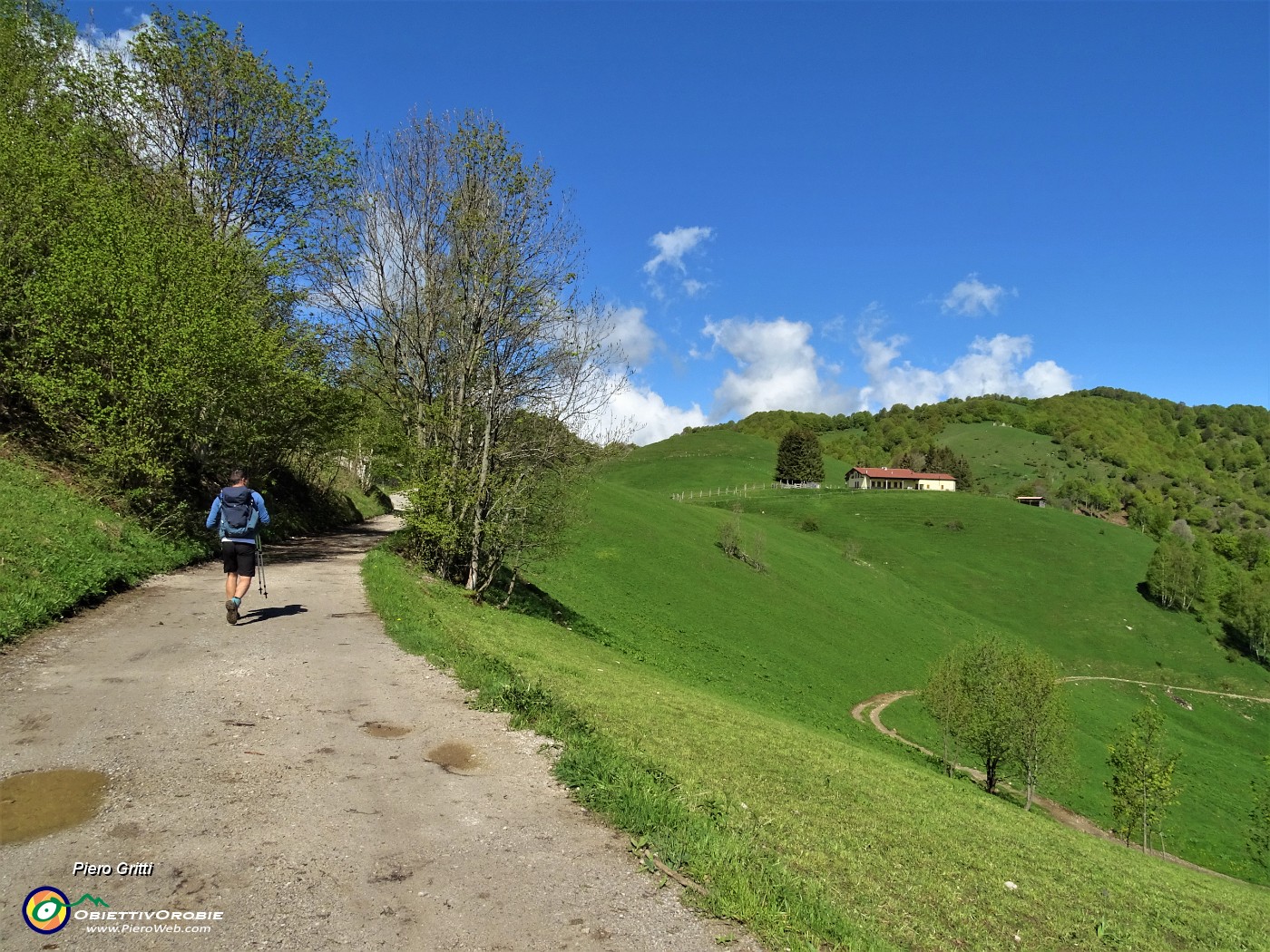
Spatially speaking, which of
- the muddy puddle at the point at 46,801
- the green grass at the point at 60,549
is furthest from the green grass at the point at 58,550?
the muddy puddle at the point at 46,801

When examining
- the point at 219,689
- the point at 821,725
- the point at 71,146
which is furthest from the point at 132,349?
the point at 821,725

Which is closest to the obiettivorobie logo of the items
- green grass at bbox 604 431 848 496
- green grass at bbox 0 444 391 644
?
green grass at bbox 0 444 391 644

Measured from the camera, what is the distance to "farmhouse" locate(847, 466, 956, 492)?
175625 mm

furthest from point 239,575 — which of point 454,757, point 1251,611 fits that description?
point 1251,611

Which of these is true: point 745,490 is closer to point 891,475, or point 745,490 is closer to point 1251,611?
point 891,475

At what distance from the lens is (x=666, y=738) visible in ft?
39.3

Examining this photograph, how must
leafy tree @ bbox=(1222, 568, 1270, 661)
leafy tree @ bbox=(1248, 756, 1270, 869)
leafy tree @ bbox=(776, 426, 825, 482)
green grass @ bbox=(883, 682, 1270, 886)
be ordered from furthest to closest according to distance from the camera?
leafy tree @ bbox=(776, 426, 825, 482) < leafy tree @ bbox=(1222, 568, 1270, 661) < green grass @ bbox=(883, 682, 1270, 886) < leafy tree @ bbox=(1248, 756, 1270, 869)

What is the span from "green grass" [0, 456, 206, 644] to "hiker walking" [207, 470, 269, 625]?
8.20 ft

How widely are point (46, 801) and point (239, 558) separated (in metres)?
7.74

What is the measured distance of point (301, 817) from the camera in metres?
5.85

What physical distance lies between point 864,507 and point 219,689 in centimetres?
12449

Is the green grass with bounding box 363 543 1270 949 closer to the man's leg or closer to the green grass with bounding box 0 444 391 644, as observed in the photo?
the man's leg

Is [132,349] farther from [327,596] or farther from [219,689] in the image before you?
[219,689]

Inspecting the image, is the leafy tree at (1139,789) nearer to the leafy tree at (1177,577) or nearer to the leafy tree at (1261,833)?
the leafy tree at (1261,833)
